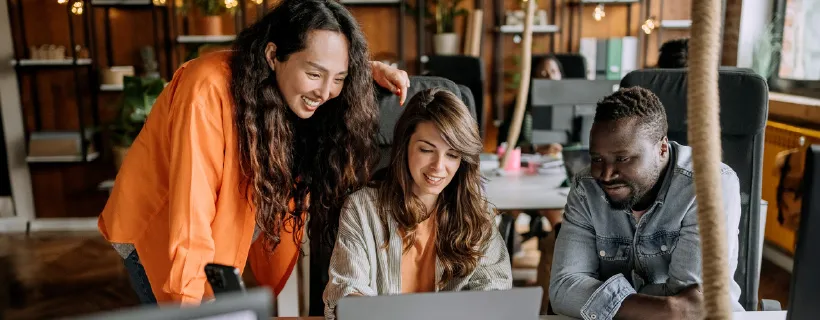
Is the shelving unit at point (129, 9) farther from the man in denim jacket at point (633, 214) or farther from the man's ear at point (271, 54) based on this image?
the man in denim jacket at point (633, 214)

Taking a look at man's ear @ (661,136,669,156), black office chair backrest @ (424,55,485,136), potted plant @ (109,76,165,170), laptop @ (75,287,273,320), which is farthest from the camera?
potted plant @ (109,76,165,170)

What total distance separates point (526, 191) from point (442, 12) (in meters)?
2.46

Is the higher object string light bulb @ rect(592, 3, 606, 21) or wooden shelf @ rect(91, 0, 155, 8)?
wooden shelf @ rect(91, 0, 155, 8)

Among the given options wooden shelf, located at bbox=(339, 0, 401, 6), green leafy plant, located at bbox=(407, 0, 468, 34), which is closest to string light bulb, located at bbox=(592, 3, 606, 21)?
green leafy plant, located at bbox=(407, 0, 468, 34)

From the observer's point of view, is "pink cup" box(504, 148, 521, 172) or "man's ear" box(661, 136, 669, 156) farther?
"pink cup" box(504, 148, 521, 172)

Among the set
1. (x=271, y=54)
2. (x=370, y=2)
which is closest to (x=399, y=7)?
(x=370, y=2)

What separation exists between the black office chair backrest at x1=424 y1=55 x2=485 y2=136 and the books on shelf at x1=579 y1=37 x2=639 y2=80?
128 cm

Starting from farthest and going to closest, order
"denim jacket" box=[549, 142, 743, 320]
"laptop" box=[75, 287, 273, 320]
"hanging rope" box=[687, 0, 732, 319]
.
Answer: "denim jacket" box=[549, 142, 743, 320]
"laptop" box=[75, 287, 273, 320]
"hanging rope" box=[687, 0, 732, 319]

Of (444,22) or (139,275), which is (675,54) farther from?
(139,275)

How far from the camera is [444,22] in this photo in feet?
15.2

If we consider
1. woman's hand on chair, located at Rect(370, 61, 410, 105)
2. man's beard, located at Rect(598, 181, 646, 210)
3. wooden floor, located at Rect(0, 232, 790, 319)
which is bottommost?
wooden floor, located at Rect(0, 232, 790, 319)

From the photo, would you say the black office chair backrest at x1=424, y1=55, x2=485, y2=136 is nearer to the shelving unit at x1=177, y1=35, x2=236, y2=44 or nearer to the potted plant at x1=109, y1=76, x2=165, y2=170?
the shelving unit at x1=177, y1=35, x2=236, y2=44

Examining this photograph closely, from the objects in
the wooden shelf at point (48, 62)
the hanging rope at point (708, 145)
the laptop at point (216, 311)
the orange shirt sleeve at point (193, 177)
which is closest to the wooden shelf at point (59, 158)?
the wooden shelf at point (48, 62)

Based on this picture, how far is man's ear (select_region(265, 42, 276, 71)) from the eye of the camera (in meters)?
1.37
